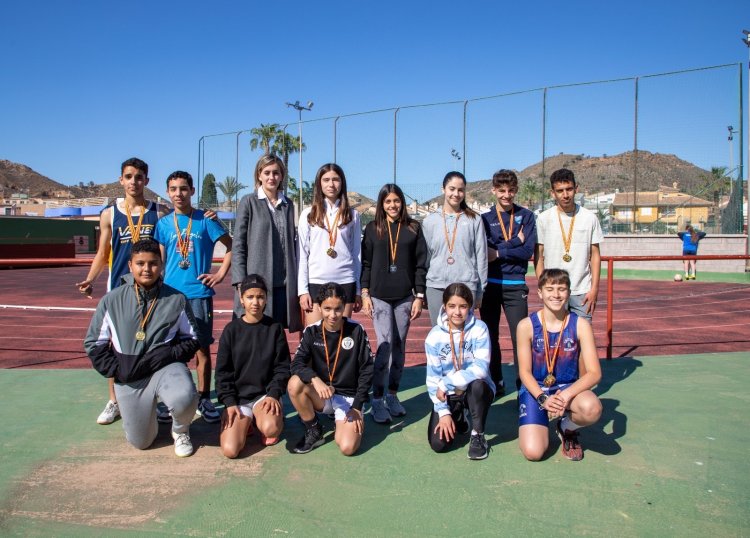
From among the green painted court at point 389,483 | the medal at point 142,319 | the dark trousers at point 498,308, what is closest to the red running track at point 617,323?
the dark trousers at point 498,308

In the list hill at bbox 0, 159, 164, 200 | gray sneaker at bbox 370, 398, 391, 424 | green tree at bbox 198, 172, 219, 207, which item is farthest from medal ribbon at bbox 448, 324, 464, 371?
hill at bbox 0, 159, 164, 200

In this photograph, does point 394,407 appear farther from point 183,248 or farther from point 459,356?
point 183,248

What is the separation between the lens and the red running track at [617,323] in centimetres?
655

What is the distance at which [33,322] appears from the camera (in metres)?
9.38

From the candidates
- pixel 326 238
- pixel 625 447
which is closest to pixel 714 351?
pixel 625 447

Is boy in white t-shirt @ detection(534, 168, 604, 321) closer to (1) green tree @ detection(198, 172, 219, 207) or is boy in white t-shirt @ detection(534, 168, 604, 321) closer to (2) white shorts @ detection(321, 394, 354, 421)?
(2) white shorts @ detection(321, 394, 354, 421)

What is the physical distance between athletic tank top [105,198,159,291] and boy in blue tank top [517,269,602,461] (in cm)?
263

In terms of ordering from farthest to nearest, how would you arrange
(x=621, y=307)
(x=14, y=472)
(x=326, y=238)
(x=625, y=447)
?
1. (x=621, y=307)
2. (x=326, y=238)
3. (x=625, y=447)
4. (x=14, y=472)

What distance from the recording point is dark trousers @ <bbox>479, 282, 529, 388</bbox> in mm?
4324

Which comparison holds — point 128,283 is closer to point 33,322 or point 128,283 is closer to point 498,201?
point 498,201

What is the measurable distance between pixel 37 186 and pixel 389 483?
429 feet

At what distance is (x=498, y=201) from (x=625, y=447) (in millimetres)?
1897

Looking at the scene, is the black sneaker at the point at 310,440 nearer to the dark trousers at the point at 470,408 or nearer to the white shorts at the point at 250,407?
the white shorts at the point at 250,407

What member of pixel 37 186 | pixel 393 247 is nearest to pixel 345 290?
pixel 393 247
